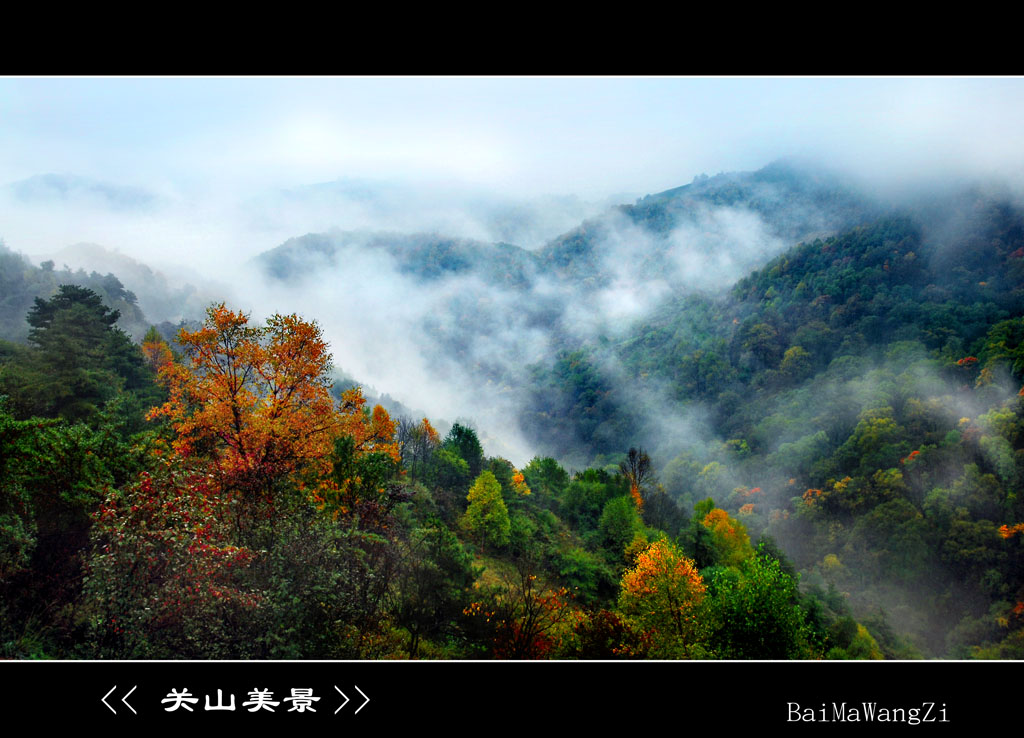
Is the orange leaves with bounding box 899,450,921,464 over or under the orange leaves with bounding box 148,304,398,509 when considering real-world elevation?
over

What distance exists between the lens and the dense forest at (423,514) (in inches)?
298

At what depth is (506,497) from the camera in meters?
28.5

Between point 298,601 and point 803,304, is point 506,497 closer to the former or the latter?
point 298,601

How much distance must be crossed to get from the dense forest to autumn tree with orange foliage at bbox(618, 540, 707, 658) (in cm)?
12

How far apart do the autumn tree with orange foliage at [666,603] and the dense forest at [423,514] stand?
0.12m

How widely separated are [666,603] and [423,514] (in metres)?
9.89

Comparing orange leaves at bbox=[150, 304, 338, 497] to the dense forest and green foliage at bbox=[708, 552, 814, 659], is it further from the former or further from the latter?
green foliage at bbox=[708, 552, 814, 659]

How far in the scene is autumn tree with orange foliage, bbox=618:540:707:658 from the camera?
1422 centimetres

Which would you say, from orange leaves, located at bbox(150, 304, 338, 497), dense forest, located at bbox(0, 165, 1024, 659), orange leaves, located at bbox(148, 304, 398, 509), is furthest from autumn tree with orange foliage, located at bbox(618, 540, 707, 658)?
orange leaves, located at bbox(150, 304, 338, 497)

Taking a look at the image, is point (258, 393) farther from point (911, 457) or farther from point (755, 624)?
point (911, 457)
